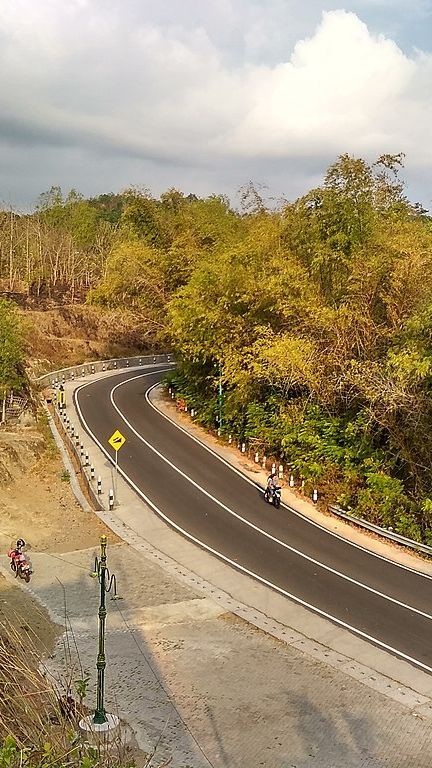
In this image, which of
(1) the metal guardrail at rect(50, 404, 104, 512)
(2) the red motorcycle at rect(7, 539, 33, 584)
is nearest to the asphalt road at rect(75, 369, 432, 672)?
Result: (1) the metal guardrail at rect(50, 404, 104, 512)

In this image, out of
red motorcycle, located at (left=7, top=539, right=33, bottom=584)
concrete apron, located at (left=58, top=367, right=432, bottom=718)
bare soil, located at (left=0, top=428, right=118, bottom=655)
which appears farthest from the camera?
red motorcycle, located at (left=7, top=539, right=33, bottom=584)

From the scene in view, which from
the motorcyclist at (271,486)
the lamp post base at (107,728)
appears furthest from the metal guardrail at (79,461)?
the lamp post base at (107,728)

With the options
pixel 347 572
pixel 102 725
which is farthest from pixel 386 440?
pixel 102 725

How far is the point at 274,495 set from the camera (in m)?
21.5

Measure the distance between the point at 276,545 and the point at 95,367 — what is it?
34484 millimetres

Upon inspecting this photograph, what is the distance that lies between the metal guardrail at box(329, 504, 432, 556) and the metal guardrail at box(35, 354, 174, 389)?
1027 inches

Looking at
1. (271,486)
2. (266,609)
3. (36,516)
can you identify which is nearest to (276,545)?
(271,486)

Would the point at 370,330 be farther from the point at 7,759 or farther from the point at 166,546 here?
the point at 7,759

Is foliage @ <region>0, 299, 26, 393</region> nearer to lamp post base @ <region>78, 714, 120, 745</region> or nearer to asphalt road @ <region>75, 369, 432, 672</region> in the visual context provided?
asphalt road @ <region>75, 369, 432, 672</region>

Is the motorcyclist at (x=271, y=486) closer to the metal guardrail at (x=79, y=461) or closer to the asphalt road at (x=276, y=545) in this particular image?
the asphalt road at (x=276, y=545)

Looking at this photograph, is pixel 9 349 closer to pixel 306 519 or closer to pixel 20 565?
pixel 20 565

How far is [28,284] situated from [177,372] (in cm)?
3092

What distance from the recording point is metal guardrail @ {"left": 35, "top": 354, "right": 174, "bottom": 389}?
44.3m

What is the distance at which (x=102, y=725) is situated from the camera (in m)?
9.19
